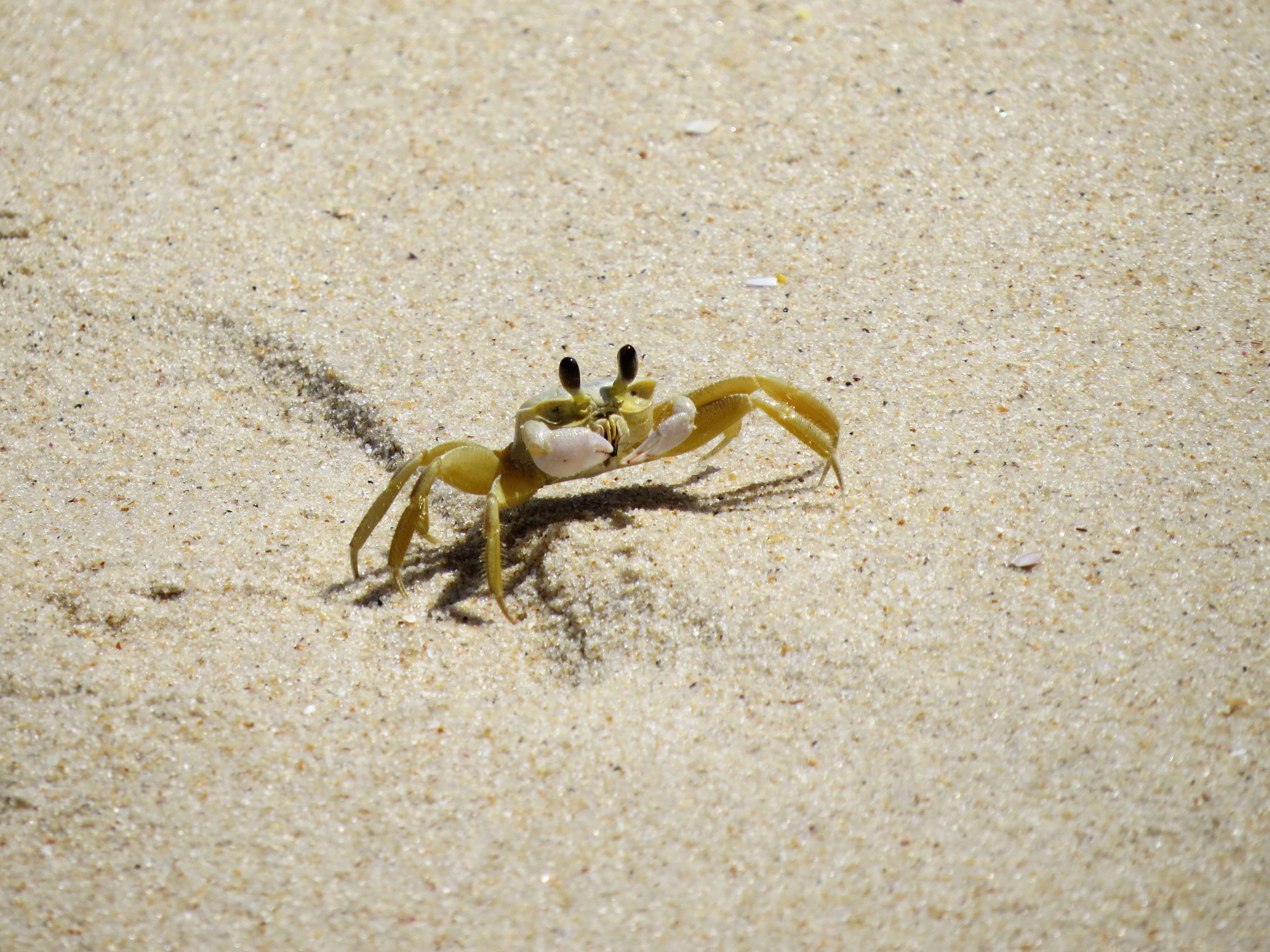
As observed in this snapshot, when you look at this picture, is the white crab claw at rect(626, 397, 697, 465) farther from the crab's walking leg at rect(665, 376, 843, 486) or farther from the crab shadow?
the crab shadow

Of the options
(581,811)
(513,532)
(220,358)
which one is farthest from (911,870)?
(220,358)

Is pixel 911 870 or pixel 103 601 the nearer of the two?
pixel 911 870

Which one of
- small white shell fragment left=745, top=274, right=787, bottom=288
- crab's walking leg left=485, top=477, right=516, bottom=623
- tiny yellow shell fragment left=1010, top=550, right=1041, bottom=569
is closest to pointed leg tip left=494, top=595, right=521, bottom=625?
crab's walking leg left=485, top=477, right=516, bottom=623

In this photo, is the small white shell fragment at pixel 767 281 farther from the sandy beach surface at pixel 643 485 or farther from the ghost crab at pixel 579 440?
the ghost crab at pixel 579 440

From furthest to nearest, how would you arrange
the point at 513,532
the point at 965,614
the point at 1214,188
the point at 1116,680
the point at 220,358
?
the point at 1214,188, the point at 220,358, the point at 513,532, the point at 965,614, the point at 1116,680

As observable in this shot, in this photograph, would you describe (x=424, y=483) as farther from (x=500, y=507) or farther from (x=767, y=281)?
(x=767, y=281)

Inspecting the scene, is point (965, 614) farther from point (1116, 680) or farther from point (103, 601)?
point (103, 601)

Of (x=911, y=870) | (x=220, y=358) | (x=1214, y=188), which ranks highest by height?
(x=1214, y=188)
